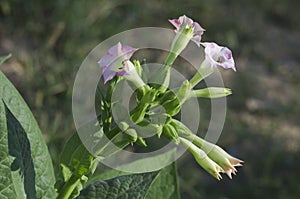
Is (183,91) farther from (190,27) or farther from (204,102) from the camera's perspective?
(204,102)

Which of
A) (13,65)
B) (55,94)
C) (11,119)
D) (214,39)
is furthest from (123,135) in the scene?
(214,39)

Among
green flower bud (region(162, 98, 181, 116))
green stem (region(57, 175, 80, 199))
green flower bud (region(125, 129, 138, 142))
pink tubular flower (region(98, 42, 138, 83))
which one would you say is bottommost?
green stem (region(57, 175, 80, 199))

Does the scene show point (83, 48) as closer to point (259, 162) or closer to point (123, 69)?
point (259, 162)

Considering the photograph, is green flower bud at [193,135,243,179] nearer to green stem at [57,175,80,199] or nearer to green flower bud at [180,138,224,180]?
green flower bud at [180,138,224,180]

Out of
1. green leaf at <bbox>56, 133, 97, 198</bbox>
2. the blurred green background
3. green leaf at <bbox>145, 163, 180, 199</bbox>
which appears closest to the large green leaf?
green leaf at <bbox>145, 163, 180, 199</bbox>

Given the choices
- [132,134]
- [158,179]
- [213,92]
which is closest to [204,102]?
[158,179]

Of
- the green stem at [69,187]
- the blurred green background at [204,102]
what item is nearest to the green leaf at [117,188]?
the green stem at [69,187]

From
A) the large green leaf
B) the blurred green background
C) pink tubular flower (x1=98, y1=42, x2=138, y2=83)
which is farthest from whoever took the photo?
the blurred green background
